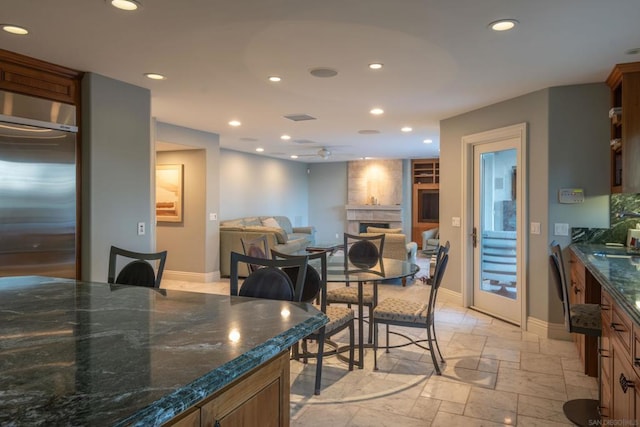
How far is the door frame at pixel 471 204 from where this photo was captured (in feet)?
14.5

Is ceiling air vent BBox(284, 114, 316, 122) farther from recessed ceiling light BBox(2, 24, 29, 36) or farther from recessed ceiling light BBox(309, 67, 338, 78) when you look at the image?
recessed ceiling light BBox(2, 24, 29, 36)

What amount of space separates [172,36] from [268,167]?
7470 millimetres

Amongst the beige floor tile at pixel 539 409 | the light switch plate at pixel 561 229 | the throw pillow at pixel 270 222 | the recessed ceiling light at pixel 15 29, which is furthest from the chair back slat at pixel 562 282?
the throw pillow at pixel 270 222

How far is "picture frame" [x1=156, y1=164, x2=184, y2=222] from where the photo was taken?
694 centimetres

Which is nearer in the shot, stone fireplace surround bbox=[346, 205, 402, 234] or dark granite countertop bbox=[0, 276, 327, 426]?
dark granite countertop bbox=[0, 276, 327, 426]

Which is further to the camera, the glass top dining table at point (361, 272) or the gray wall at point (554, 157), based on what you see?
the gray wall at point (554, 157)

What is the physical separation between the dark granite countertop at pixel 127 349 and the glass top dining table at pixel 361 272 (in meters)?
1.53

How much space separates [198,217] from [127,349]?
5862 mm

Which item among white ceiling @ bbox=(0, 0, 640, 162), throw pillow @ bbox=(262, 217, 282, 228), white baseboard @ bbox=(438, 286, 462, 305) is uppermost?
white ceiling @ bbox=(0, 0, 640, 162)

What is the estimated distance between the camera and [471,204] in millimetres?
5270

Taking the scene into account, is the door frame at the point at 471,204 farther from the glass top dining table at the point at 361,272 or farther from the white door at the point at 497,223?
the glass top dining table at the point at 361,272

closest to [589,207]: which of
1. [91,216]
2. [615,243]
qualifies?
[615,243]

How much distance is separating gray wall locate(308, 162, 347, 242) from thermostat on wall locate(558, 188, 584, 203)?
786cm

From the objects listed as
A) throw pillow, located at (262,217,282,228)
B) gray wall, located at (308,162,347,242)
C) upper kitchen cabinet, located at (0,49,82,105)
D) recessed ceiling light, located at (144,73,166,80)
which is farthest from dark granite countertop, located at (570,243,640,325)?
gray wall, located at (308,162,347,242)
